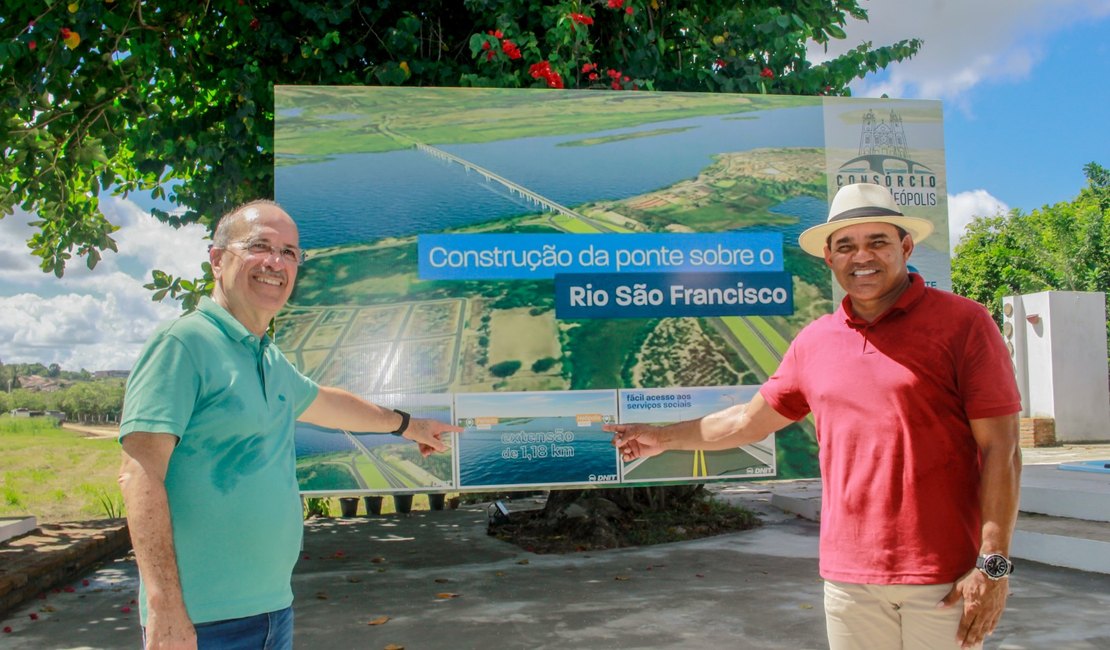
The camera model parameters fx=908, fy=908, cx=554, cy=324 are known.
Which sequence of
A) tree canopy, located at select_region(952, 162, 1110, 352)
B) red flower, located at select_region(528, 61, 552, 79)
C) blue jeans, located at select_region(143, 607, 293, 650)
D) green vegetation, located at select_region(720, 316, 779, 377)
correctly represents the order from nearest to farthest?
blue jeans, located at select_region(143, 607, 293, 650), green vegetation, located at select_region(720, 316, 779, 377), red flower, located at select_region(528, 61, 552, 79), tree canopy, located at select_region(952, 162, 1110, 352)

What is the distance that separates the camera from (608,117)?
5.63 m

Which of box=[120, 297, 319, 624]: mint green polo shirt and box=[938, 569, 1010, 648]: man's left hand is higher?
box=[120, 297, 319, 624]: mint green polo shirt

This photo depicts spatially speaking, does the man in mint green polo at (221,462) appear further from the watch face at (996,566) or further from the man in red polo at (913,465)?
the watch face at (996,566)

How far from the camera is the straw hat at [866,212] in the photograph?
8.16ft

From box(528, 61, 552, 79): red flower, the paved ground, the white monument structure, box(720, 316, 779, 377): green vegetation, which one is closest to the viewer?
the paved ground

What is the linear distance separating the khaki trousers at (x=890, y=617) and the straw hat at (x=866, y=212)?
3.17ft

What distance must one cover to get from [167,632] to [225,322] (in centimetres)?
68

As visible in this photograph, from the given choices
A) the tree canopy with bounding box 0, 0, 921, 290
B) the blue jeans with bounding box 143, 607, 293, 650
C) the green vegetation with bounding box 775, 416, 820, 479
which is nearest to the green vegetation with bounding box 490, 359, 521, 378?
the green vegetation with bounding box 775, 416, 820, 479

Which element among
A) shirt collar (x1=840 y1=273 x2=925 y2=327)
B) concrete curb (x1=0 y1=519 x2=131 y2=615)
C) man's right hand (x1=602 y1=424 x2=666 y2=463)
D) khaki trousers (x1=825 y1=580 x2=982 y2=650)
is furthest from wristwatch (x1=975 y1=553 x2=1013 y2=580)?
concrete curb (x1=0 y1=519 x2=131 y2=615)

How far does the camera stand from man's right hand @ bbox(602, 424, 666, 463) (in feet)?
10.9

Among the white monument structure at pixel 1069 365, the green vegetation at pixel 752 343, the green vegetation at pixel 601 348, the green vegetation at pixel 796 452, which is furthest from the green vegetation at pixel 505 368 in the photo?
the white monument structure at pixel 1069 365

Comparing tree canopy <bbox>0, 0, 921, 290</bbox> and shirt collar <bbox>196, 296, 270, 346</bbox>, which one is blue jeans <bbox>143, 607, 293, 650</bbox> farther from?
tree canopy <bbox>0, 0, 921, 290</bbox>

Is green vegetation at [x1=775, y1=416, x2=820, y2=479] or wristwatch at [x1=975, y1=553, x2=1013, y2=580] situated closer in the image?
wristwatch at [x1=975, y1=553, x2=1013, y2=580]

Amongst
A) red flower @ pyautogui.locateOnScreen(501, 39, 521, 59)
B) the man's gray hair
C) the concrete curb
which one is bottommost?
the concrete curb
